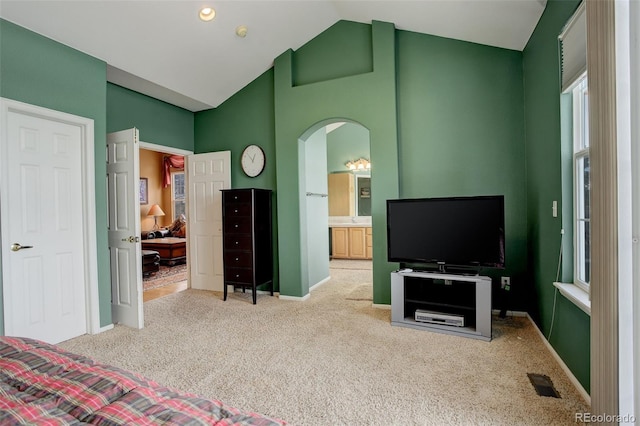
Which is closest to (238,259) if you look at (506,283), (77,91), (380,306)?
(380,306)

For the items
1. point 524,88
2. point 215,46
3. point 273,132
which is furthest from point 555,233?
point 215,46

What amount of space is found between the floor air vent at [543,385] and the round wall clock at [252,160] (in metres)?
3.75

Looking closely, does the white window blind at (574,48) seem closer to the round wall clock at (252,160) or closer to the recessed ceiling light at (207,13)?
the recessed ceiling light at (207,13)

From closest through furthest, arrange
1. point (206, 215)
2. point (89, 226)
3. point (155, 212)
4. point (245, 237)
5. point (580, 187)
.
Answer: point (580, 187), point (89, 226), point (245, 237), point (206, 215), point (155, 212)

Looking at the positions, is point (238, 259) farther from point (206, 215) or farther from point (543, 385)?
point (543, 385)

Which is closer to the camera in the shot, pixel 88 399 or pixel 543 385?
pixel 88 399

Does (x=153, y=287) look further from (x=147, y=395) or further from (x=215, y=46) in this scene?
(x=147, y=395)

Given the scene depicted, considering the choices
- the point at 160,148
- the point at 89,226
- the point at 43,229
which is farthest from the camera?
the point at 160,148

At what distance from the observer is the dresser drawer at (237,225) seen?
13.5 feet

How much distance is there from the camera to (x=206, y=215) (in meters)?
4.86

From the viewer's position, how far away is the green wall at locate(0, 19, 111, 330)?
264cm

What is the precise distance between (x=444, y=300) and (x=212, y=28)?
375 cm

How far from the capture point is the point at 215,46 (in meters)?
3.77

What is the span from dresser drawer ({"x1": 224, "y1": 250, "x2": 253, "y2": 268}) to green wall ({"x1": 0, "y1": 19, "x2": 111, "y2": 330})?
52.8 inches
